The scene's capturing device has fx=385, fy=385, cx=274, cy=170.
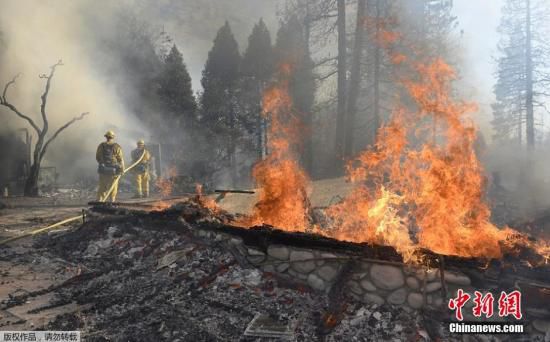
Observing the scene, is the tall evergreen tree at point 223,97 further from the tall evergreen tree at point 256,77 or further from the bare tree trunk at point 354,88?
the bare tree trunk at point 354,88

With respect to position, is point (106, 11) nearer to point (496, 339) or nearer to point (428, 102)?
point (428, 102)

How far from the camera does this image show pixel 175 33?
67.9 metres

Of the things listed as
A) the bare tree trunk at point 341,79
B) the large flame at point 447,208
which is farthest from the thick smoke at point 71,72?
the large flame at point 447,208

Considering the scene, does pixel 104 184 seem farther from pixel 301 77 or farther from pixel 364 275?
pixel 301 77

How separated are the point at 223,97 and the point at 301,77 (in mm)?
6698

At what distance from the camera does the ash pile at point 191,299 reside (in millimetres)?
5207

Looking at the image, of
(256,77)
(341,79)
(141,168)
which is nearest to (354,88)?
(341,79)

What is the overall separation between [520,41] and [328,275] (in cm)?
2994

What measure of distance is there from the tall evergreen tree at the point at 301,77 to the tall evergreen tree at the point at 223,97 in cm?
424

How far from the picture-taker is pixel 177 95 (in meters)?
28.8

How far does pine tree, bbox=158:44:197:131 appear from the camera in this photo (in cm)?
2864

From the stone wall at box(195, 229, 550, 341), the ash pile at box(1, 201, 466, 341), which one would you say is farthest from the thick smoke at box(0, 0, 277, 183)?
the stone wall at box(195, 229, 550, 341)

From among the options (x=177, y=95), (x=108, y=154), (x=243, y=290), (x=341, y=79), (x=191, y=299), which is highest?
(x=177, y=95)

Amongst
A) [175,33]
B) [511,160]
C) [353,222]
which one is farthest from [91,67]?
[175,33]
